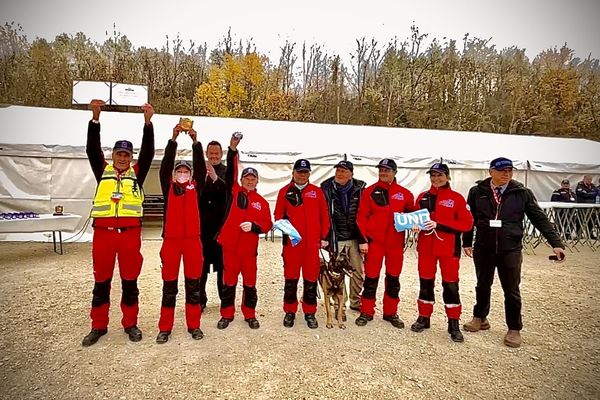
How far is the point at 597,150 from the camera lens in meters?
12.0

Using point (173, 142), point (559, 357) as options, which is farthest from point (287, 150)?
point (559, 357)

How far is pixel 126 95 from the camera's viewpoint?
41.9 ft

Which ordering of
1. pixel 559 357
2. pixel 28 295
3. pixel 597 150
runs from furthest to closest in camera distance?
pixel 597 150, pixel 28 295, pixel 559 357

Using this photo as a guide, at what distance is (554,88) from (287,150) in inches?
664

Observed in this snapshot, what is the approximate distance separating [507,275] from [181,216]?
2.98 m

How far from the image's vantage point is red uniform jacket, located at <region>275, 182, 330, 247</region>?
3.92m

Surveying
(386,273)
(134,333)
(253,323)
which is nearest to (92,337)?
(134,333)

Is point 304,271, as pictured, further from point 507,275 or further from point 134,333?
point 507,275

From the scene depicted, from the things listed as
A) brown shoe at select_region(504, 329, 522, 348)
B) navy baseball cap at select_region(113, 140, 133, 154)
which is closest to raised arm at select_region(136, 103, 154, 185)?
navy baseball cap at select_region(113, 140, 133, 154)

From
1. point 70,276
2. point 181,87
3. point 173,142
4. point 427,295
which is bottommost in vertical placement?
point 70,276

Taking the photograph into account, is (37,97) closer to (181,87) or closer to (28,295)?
(181,87)

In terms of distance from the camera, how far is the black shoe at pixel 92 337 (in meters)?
3.41

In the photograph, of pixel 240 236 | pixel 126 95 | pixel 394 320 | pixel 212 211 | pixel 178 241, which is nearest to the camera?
pixel 178 241

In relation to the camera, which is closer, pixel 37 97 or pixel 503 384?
pixel 503 384
